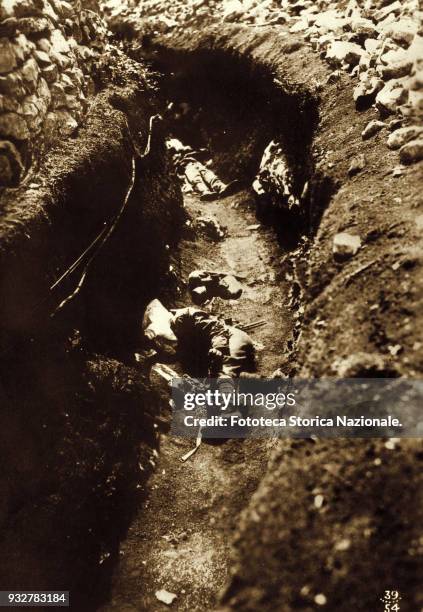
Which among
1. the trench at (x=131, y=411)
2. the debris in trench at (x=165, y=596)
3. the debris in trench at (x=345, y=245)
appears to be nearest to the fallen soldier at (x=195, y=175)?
the trench at (x=131, y=411)

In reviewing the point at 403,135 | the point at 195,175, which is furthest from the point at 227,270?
the point at 403,135

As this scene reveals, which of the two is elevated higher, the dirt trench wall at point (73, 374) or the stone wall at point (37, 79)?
the stone wall at point (37, 79)

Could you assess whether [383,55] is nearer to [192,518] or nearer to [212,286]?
Answer: [212,286]

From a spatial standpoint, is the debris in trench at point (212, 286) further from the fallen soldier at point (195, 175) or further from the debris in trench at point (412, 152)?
the debris in trench at point (412, 152)

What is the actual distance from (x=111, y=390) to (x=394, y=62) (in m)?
3.03

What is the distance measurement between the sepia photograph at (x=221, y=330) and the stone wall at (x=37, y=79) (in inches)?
0.7

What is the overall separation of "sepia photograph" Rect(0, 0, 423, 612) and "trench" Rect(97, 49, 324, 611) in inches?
0.8

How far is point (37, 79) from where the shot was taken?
316 cm

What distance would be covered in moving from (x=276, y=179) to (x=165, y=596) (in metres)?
3.43

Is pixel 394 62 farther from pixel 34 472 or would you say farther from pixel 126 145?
pixel 34 472

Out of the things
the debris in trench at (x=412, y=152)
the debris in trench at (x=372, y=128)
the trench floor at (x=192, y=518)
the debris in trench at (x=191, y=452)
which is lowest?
the trench floor at (x=192, y=518)

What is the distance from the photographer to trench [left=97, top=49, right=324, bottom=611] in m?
2.68

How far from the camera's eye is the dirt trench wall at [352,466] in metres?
1.49

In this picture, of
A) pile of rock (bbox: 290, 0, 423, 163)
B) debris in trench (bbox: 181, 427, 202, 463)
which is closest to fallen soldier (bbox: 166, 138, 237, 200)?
pile of rock (bbox: 290, 0, 423, 163)
